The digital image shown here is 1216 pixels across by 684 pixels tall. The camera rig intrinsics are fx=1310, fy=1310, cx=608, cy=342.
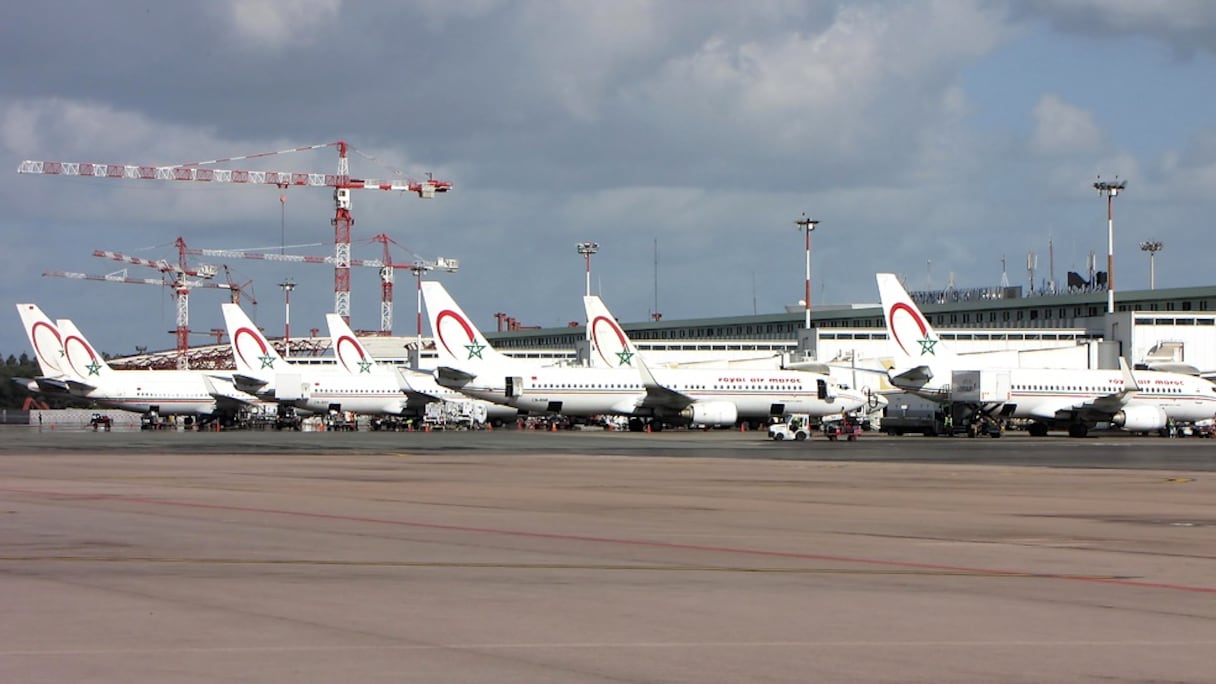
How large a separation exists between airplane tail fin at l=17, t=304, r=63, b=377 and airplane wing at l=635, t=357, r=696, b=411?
45.3 metres

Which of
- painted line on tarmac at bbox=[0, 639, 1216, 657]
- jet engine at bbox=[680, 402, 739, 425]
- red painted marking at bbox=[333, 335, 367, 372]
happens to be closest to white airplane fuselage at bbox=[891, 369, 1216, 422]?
jet engine at bbox=[680, 402, 739, 425]

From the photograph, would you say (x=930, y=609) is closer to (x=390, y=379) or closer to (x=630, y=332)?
(x=390, y=379)

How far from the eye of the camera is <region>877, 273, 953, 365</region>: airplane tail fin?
244 feet

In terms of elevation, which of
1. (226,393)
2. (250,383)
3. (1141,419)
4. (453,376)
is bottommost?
(1141,419)

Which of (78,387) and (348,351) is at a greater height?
(348,351)

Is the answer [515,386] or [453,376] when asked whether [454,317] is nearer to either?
[453,376]

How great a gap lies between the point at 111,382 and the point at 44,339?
19.7 feet

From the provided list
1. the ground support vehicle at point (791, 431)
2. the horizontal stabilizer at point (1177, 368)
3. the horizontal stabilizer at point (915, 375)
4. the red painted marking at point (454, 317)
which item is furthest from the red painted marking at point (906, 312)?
the horizontal stabilizer at point (1177, 368)

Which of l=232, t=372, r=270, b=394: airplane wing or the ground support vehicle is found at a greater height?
l=232, t=372, r=270, b=394: airplane wing

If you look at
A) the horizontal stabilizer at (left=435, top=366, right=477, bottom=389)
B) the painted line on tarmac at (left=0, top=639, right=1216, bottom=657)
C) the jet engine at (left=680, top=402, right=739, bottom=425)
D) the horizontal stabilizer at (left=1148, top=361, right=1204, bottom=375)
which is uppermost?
the horizontal stabilizer at (left=1148, top=361, right=1204, bottom=375)

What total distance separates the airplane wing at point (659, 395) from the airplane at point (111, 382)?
35.8 meters

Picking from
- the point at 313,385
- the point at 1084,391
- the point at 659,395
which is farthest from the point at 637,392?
the point at 1084,391

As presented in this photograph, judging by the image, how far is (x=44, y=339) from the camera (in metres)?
94.8

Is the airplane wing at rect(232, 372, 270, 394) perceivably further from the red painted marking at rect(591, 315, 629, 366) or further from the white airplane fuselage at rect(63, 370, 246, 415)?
the red painted marking at rect(591, 315, 629, 366)
